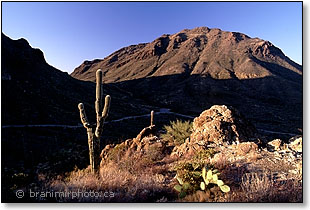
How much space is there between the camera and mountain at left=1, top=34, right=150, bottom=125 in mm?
22925

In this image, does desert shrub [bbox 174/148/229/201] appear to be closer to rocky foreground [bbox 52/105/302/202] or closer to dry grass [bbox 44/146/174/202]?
rocky foreground [bbox 52/105/302/202]

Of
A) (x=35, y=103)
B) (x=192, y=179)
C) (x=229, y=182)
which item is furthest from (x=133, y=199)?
(x=35, y=103)

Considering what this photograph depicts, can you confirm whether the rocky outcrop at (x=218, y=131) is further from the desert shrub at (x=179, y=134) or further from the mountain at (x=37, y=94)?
the mountain at (x=37, y=94)

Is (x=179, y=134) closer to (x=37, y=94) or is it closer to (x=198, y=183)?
(x=198, y=183)

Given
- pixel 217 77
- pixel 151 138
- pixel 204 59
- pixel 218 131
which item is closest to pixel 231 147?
pixel 218 131

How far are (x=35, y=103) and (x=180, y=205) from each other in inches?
1048

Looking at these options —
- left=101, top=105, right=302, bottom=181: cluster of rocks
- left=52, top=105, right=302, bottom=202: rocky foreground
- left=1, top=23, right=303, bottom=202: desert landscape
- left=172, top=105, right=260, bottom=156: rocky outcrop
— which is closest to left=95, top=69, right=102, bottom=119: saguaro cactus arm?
left=1, top=23, right=303, bottom=202: desert landscape

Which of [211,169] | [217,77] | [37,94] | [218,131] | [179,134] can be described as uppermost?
[217,77]

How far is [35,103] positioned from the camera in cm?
2616

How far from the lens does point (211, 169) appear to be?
4.24 metres

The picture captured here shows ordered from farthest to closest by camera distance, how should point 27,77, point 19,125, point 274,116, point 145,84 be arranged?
point 145,84 → point 274,116 → point 27,77 → point 19,125

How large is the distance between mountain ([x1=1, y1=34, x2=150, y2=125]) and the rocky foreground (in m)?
14.0

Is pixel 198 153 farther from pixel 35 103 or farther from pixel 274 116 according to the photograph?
pixel 274 116

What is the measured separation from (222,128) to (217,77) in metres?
67.3
